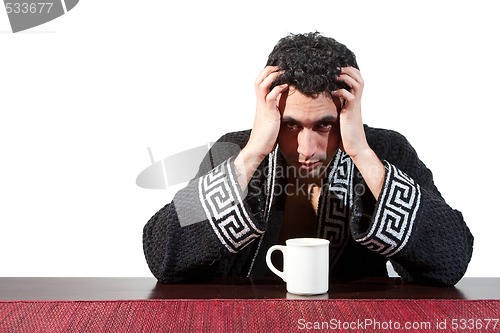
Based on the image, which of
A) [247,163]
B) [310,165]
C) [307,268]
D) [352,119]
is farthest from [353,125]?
[307,268]

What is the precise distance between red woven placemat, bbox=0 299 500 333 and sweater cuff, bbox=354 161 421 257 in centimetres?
21

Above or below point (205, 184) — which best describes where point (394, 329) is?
below

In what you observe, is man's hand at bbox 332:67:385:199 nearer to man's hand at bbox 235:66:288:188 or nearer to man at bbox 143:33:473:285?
man at bbox 143:33:473:285

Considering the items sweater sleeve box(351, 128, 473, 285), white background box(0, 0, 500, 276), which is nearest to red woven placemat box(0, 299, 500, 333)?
sweater sleeve box(351, 128, 473, 285)

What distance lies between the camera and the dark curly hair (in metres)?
1.50

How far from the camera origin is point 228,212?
1.45 m

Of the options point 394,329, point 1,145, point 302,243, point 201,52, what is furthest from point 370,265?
point 1,145

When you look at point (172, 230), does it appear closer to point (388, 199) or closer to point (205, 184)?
point (205, 184)

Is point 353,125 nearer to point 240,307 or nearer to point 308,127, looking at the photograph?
point 308,127

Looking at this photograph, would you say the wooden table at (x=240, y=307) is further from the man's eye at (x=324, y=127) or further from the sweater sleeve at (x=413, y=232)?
the man's eye at (x=324, y=127)

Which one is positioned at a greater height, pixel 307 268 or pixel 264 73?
pixel 264 73

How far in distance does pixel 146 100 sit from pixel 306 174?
636mm

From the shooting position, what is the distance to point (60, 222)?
2178 millimetres

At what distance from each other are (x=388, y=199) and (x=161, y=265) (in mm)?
479
